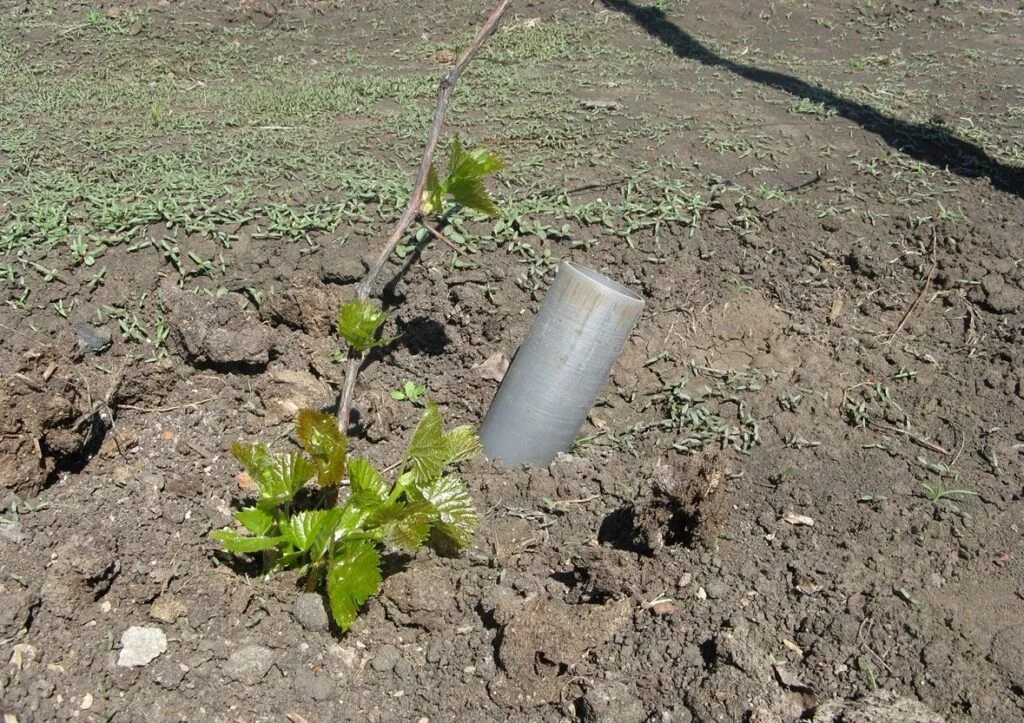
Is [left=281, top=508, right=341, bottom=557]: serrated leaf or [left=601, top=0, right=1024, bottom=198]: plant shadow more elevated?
[left=601, top=0, right=1024, bottom=198]: plant shadow

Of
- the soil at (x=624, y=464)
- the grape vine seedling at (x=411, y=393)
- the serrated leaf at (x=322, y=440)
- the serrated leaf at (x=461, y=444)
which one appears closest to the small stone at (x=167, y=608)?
the soil at (x=624, y=464)

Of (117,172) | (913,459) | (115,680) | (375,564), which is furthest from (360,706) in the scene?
(117,172)

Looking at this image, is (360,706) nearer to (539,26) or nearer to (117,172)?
(117,172)

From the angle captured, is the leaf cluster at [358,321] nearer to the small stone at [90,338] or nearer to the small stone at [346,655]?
the small stone at [346,655]

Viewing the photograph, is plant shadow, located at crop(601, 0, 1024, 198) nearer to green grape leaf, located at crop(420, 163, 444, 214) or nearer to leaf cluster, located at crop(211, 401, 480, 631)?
green grape leaf, located at crop(420, 163, 444, 214)

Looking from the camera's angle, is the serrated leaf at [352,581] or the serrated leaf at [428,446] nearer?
the serrated leaf at [352,581]

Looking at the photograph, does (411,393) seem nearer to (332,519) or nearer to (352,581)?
(332,519)

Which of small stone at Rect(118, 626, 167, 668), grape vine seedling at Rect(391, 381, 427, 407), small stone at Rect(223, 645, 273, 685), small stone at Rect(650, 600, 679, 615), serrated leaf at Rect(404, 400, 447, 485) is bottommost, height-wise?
small stone at Rect(118, 626, 167, 668)

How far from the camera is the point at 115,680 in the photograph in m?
2.35

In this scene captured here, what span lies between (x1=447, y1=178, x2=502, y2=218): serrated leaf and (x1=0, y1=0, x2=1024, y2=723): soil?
0.72m

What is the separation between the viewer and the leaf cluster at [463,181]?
9.29ft

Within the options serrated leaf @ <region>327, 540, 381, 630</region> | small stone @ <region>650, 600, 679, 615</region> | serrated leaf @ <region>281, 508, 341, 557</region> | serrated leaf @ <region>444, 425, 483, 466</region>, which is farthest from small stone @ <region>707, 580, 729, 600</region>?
serrated leaf @ <region>281, 508, 341, 557</region>

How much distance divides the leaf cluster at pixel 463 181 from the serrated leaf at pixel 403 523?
0.95 metres

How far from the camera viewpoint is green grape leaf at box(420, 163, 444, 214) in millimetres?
2834
